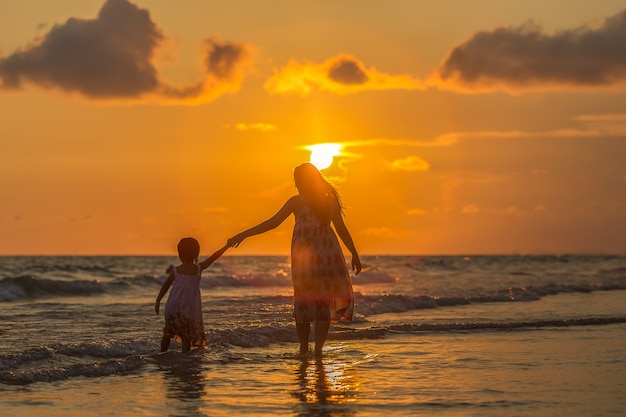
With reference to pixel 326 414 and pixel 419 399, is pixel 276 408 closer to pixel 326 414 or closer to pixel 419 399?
pixel 326 414

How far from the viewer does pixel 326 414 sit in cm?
711

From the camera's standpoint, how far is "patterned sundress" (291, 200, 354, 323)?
10484 mm

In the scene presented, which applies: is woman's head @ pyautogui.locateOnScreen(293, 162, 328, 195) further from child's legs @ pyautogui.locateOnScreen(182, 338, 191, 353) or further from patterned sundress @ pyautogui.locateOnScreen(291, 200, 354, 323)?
child's legs @ pyautogui.locateOnScreen(182, 338, 191, 353)

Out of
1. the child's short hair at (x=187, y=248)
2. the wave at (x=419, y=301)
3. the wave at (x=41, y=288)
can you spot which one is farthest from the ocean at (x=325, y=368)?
the wave at (x=41, y=288)

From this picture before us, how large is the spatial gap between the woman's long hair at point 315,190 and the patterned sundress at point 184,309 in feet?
5.01

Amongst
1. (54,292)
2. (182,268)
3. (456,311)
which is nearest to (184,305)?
(182,268)

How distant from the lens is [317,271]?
1054 cm

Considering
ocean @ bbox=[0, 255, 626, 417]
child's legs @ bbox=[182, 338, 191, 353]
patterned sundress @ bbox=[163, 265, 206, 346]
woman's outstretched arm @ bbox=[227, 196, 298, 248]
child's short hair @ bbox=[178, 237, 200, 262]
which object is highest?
woman's outstretched arm @ bbox=[227, 196, 298, 248]

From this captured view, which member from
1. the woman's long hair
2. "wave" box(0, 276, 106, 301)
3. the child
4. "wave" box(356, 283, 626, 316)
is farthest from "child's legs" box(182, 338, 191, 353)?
Result: "wave" box(0, 276, 106, 301)

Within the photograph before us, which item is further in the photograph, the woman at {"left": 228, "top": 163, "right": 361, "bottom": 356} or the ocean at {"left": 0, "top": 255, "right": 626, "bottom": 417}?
the woman at {"left": 228, "top": 163, "right": 361, "bottom": 356}

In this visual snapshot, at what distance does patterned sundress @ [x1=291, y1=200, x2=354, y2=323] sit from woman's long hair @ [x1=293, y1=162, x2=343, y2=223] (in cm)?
9

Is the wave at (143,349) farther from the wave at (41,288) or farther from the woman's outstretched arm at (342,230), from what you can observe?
the wave at (41,288)

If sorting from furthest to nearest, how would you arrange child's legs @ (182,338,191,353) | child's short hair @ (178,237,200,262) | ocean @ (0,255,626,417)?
child's legs @ (182,338,191,353), child's short hair @ (178,237,200,262), ocean @ (0,255,626,417)

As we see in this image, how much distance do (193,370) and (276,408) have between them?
2.63 metres
